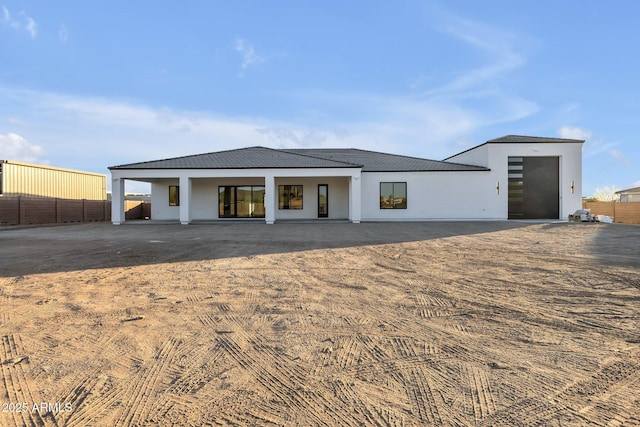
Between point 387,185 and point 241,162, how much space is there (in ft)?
29.2

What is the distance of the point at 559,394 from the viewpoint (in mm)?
2492

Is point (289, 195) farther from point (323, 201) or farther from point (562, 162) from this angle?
point (562, 162)

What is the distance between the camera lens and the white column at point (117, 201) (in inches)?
795

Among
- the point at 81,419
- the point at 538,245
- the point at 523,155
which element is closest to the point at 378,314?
the point at 81,419

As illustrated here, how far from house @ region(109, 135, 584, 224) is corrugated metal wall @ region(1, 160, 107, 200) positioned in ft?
28.2

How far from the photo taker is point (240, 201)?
23.0 m

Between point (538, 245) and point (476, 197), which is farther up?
point (476, 197)

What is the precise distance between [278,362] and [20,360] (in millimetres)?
2193

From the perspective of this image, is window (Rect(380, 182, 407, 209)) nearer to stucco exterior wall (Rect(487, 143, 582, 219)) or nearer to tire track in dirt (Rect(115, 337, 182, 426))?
stucco exterior wall (Rect(487, 143, 582, 219))

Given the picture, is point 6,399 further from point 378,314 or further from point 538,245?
point 538,245

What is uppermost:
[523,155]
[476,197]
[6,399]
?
[523,155]

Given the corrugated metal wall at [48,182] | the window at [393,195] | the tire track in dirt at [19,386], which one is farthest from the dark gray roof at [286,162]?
the tire track in dirt at [19,386]

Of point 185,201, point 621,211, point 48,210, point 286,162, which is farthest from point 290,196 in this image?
point 621,211

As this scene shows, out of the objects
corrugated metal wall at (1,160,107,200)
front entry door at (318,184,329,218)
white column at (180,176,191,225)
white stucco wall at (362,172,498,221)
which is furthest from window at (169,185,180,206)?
white stucco wall at (362,172,498,221)
